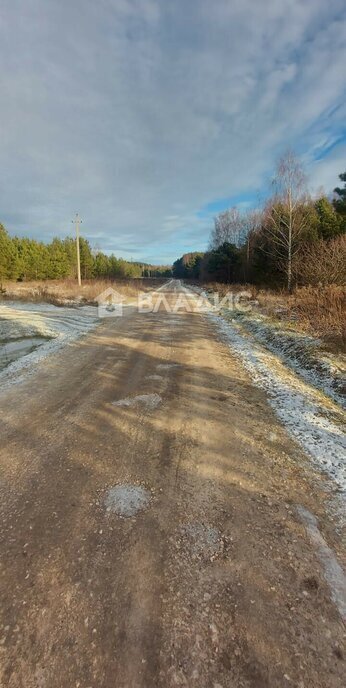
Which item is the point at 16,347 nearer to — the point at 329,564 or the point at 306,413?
the point at 306,413

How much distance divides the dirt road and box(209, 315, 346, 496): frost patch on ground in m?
0.22

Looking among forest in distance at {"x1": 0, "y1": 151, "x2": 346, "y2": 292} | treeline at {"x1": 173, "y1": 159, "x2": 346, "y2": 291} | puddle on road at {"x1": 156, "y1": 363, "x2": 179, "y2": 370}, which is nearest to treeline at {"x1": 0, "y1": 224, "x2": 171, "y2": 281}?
forest in distance at {"x1": 0, "y1": 151, "x2": 346, "y2": 292}

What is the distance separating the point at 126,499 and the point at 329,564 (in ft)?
5.19

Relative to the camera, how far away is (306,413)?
4.60 meters

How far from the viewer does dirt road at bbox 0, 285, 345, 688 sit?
5.61ft

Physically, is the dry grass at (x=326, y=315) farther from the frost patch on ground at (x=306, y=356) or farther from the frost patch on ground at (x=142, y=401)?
the frost patch on ground at (x=142, y=401)

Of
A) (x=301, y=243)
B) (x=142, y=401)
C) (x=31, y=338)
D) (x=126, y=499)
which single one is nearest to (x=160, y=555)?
(x=126, y=499)

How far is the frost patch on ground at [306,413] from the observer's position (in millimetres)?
3551

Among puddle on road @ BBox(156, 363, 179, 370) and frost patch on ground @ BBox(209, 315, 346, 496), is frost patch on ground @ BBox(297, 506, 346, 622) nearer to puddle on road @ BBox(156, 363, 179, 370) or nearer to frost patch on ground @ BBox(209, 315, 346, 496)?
frost patch on ground @ BBox(209, 315, 346, 496)

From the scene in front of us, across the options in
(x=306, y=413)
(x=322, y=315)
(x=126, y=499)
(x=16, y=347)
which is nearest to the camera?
(x=126, y=499)

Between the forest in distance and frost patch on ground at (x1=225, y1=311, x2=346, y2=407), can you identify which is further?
the forest in distance

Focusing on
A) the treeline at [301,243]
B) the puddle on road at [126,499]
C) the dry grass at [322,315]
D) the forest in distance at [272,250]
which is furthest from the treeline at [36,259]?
the puddle on road at [126,499]

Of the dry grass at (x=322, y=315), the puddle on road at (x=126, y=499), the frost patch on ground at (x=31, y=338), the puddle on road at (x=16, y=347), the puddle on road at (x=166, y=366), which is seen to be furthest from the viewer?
the dry grass at (x=322, y=315)

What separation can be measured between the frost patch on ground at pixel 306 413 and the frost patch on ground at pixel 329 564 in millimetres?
602
